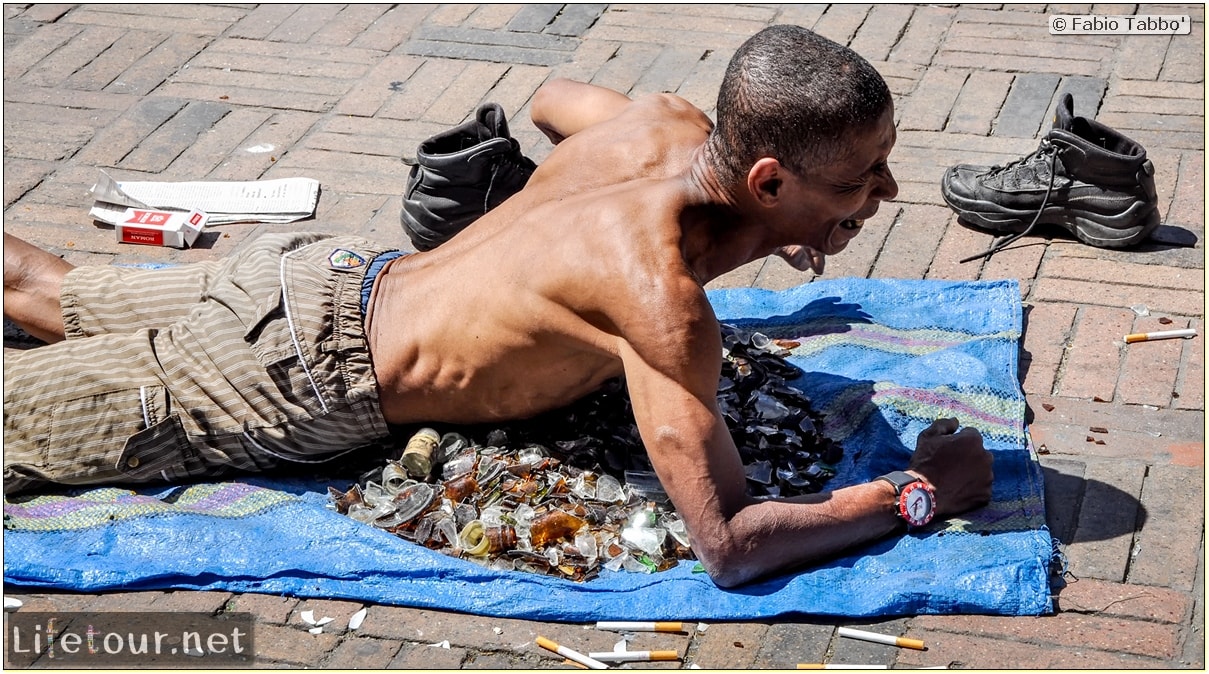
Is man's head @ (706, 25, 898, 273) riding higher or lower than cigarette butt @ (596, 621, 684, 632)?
higher

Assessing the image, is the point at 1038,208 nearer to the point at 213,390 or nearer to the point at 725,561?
the point at 725,561

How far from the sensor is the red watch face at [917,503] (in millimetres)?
3127

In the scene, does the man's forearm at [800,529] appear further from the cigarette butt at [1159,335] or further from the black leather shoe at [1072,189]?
the black leather shoe at [1072,189]

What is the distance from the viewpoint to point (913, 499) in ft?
10.3

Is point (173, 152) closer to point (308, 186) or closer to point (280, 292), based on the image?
point (308, 186)

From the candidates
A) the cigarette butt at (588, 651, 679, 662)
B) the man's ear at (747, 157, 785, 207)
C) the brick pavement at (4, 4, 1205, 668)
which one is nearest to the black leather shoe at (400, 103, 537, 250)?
the brick pavement at (4, 4, 1205, 668)

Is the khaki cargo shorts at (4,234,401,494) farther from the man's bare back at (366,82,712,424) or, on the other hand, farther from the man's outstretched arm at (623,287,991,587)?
the man's outstretched arm at (623,287,991,587)

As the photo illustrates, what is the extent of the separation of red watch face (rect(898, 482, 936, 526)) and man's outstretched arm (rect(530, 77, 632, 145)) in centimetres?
143

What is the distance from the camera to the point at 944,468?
10.6ft

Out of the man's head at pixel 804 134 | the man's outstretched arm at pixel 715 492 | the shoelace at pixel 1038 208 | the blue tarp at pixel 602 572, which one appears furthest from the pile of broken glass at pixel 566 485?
the shoelace at pixel 1038 208

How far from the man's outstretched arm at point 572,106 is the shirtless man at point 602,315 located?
294 millimetres

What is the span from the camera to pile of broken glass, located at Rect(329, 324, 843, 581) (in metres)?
3.20

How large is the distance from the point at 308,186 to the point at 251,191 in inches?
8.4

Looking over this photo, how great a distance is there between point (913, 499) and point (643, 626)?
704mm
